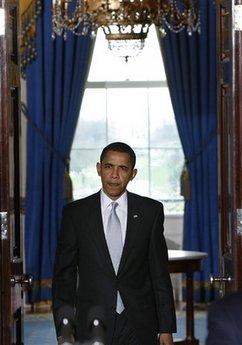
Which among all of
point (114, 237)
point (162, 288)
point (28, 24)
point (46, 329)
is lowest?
point (46, 329)

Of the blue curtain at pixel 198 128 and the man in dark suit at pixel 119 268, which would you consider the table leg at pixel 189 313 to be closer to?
the blue curtain at pixel 198 128

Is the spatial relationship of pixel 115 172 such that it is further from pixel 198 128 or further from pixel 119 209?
pixel 198 128

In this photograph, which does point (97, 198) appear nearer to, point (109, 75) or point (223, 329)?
point (223, 329)

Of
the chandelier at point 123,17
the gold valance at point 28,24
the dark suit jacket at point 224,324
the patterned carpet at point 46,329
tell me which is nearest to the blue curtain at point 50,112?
the gold valance at point 28,24

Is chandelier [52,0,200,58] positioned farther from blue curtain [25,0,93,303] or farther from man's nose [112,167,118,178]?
man's nose [112,167,118,178]

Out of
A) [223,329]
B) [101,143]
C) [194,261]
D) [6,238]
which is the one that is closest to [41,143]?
[101,143]

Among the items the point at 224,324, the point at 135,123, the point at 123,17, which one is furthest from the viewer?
the point at 135,123

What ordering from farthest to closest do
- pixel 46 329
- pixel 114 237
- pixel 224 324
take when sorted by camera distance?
pixel 46 329
pixel 114 237
pixel 224 324

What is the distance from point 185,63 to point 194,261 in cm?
295

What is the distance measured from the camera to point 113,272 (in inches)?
185

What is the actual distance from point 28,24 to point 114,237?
5.67 metres

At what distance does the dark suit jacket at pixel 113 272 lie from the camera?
466 cm

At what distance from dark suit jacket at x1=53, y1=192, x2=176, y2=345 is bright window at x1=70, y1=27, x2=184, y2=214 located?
6170mm

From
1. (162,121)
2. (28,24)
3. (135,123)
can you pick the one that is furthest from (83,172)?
(28,24)
